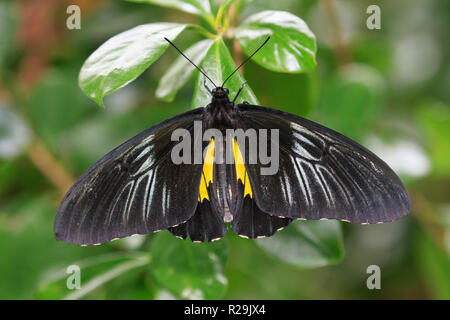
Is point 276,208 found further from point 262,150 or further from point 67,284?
point 67,284

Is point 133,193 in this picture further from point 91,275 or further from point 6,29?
point 6,29

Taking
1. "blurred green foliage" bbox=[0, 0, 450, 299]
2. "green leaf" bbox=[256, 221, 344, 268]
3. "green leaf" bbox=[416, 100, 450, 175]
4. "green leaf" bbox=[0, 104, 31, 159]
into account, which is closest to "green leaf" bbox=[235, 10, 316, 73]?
"blurred green foliage" bbox=[0, 0, 450, 299]

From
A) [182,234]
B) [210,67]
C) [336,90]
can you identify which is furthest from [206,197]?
[336,90]

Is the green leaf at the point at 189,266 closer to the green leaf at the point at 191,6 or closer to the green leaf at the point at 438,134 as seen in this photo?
the green leaf at the point at 191,6
